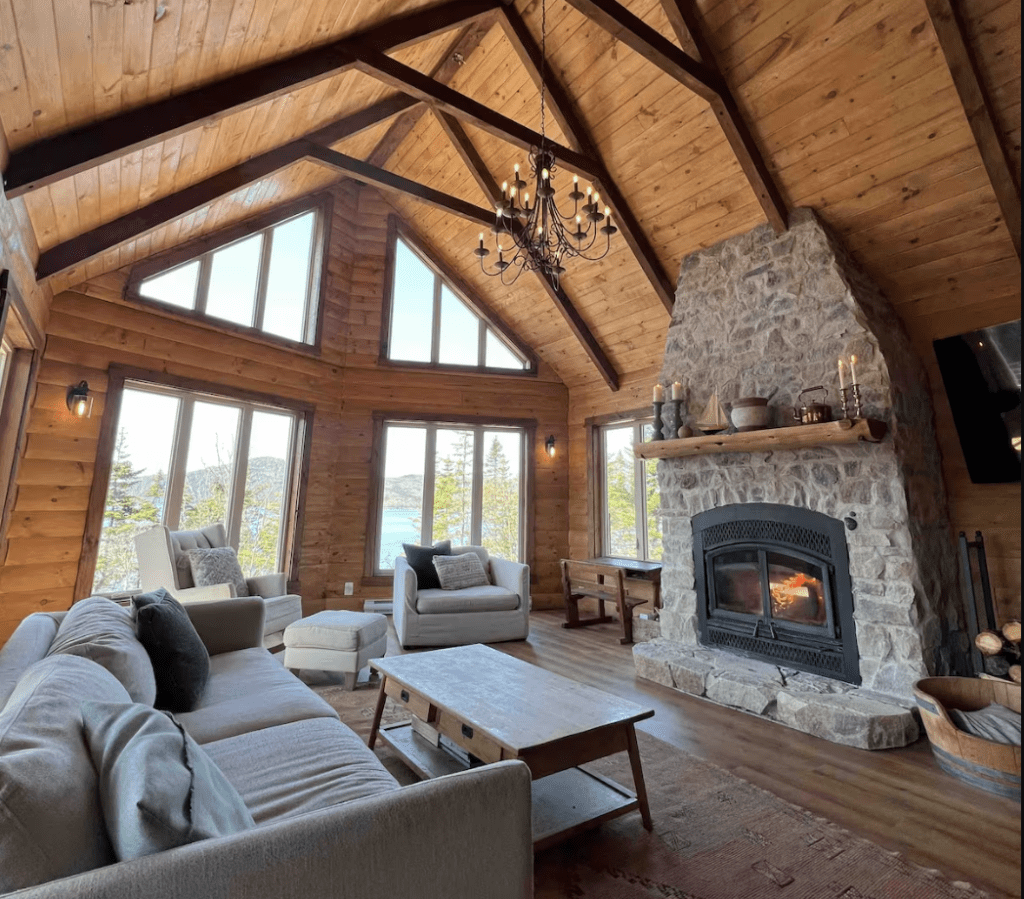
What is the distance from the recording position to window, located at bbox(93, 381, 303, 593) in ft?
15.0

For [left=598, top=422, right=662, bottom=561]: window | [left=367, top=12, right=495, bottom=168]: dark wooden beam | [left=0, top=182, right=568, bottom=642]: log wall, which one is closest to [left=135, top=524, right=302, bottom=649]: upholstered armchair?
[left=0, top=182, right=568, bottom=642]: log wall

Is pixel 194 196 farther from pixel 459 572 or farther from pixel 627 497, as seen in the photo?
pixel 627 497

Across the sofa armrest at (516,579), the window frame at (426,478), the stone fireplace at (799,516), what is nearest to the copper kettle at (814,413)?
the stone fireplace at (799,516)

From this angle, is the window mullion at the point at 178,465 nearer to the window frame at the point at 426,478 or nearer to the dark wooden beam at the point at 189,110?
the window frame at the point at 426,478

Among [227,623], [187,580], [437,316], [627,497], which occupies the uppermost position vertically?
[437,316]

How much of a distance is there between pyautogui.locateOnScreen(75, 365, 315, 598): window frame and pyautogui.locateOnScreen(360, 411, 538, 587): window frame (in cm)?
75

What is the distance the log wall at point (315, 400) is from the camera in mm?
4121

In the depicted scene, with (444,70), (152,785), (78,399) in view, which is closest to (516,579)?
(78,399)

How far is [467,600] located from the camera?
474 cm

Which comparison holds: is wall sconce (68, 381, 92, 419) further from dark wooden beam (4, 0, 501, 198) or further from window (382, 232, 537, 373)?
window (382, 232, 537, 373)

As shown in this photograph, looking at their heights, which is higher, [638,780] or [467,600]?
[467,600]

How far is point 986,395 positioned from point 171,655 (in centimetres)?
458

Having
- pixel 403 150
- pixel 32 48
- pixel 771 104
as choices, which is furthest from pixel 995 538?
pixel 403 150

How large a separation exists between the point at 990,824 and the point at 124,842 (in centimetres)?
291
